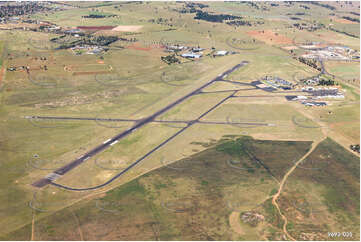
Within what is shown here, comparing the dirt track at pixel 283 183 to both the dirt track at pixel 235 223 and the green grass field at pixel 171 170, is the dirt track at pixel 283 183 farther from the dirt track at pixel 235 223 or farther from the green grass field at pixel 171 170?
the dirt track at pixel 235 223

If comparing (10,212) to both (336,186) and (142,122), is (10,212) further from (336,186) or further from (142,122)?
(336,186)

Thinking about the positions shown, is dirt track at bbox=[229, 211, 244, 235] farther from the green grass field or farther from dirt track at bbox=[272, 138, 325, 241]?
dirt track at bbox=[272, 138, 325, 241]

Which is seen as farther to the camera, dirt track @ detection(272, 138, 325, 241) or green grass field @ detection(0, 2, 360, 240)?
A: green grass field @ detection(0, 2, 360, 240)

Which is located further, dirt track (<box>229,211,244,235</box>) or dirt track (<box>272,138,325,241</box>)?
dirt track (<box>272,138,325,241</box>)

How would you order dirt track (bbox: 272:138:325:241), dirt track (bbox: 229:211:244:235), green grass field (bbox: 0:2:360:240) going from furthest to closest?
green grass field (bbox: 0:2:360:240)
dirt track (bbox: 272:138:325:241)
dirt track (bbox: 229:211:244:235)

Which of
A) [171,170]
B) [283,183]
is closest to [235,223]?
[283,183]

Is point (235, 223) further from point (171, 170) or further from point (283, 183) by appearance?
point (171, 170)

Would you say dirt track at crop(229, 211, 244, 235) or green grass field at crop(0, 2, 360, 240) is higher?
green grass field at crop(0, 2, 360, 240)

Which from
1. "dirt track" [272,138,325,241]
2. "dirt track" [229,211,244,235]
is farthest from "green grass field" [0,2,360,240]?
"dirt track" [272,138,325,241]

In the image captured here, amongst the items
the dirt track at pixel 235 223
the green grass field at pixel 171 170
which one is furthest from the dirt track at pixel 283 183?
the dirt track at pixel 235 223

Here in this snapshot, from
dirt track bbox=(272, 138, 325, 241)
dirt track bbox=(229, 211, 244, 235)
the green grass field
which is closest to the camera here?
dirt track bbox=(229, 211, 244, 235)

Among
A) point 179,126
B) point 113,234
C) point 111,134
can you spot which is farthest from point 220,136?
point 113,234

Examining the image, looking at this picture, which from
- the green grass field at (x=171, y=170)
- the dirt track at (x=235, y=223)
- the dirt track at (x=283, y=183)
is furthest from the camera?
the green grass field at (x=171, y=170)
